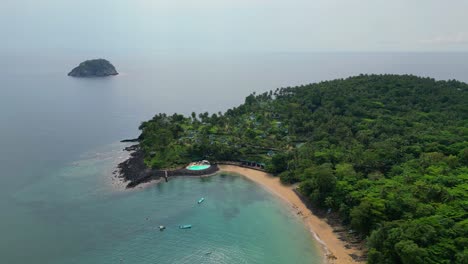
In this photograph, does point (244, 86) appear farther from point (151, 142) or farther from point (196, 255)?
point (196, 255)

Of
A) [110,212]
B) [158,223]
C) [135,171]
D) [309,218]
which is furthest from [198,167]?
[309,218]

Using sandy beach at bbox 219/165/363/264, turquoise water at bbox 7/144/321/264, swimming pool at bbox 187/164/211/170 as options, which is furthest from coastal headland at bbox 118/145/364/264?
turquoise water at bbox 7/144/321/264

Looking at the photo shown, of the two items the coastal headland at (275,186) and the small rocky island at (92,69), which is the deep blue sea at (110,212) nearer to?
the coastal headland at (275,186)

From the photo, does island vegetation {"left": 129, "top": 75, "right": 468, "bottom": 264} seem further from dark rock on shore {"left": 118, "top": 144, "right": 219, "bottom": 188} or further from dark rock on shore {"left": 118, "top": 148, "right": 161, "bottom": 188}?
dark rock on shore {"left": 118, "top": 144, "right": 219, "bottom": 188}

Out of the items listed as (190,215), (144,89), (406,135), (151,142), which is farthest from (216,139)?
(144,89)

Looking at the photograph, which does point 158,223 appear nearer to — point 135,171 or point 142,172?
point 142,172
